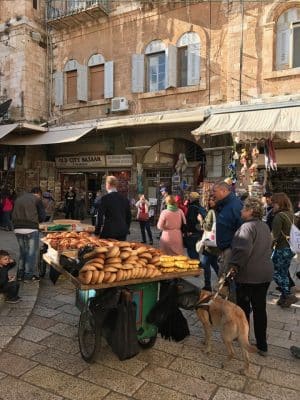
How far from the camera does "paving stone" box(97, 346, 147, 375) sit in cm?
361

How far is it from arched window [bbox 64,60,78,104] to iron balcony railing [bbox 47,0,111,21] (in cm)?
194

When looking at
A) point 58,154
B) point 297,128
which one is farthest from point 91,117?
point 297,128

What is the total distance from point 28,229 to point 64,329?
232 cm

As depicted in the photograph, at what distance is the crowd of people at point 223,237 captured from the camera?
154 inches

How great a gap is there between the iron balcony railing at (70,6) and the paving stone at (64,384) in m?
14.1

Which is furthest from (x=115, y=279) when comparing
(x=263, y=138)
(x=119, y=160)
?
(x=119, y=160)

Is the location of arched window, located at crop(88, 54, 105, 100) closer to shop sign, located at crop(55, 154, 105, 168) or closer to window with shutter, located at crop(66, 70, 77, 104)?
window with shutter, located at crop(66, 70, 77, 104)

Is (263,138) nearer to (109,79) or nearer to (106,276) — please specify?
(109,79)

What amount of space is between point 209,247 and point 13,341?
114 inches

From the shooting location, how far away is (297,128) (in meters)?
9.92

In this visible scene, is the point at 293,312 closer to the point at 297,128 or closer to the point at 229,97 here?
the point at 297,128

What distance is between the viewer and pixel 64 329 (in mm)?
4582

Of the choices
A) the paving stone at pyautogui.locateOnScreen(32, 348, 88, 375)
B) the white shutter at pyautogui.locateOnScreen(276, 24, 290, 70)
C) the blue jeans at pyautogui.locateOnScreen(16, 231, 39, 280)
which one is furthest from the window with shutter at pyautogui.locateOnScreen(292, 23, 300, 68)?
the paving stone at pyautogui.locateOnScreen(32, 348, 88, 375)

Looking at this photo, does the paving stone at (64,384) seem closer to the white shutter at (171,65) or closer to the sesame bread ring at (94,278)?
the sesame bread ring at (94,278)
